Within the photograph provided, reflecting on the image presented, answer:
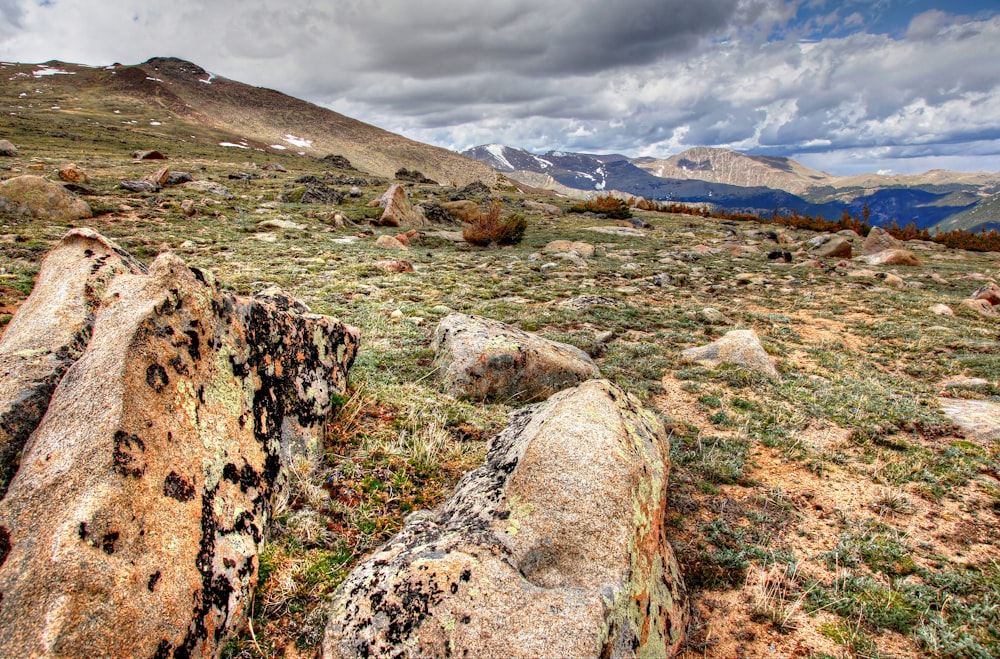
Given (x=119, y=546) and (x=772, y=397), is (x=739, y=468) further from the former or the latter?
(x=119, y=546)

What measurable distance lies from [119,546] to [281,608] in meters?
1.24

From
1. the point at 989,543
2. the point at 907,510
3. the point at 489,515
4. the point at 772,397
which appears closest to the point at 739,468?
the point at 907,510

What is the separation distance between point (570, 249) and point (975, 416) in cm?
1908

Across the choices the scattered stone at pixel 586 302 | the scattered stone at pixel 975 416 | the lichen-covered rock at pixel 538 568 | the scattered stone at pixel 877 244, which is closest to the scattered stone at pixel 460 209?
the scattered stone at pixel 586 302

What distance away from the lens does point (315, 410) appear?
206 inches

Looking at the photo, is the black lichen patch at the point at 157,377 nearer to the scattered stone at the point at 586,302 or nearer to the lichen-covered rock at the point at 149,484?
the lichen-covered rock at the point at 149,484

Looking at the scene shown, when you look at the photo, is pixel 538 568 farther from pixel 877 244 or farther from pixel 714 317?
pixel 877 244

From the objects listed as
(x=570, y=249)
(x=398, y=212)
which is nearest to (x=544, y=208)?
Answer: (x=398, y=212)

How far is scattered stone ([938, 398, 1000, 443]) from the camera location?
7406 mm

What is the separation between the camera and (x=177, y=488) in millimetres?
3123

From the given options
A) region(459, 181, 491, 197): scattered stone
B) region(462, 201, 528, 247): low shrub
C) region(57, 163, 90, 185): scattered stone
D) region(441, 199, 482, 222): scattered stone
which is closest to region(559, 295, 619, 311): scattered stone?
region(462, 201, 528, 247): low shrub

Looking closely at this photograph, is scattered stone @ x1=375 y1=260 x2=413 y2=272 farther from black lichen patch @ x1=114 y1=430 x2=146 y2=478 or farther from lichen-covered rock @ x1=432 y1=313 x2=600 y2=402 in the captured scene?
black lichen patch @ x1=114 y1=430 x2=146 y2=478

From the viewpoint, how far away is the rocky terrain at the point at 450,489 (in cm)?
276

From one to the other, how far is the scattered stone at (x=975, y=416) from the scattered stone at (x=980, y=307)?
1100 centimetres
